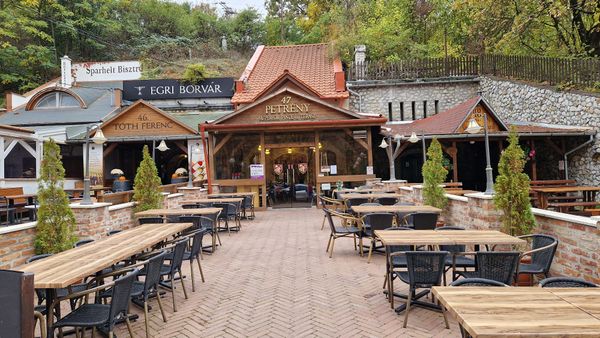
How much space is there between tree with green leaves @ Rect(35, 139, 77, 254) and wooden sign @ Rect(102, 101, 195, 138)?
974cm

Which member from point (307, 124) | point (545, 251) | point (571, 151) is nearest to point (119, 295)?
point (545, 251)

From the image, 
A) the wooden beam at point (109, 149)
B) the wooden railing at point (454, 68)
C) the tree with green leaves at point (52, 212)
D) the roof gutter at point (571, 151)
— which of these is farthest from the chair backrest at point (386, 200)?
the wooden beam at point (109, 149)

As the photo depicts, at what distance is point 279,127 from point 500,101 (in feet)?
34.9

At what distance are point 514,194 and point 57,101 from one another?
19742mm

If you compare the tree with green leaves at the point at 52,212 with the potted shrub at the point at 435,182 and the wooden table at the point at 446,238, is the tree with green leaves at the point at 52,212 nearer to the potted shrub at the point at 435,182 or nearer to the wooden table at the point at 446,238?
the wooden table at the point at 446,238

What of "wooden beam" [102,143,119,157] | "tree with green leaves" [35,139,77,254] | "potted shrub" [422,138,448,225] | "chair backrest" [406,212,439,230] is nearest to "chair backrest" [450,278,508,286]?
"chair backrest" [406,212,439,230]

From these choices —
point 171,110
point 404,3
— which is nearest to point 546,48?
point 404,3

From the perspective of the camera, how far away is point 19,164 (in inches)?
681

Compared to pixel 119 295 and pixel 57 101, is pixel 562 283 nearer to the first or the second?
pixel 119 295

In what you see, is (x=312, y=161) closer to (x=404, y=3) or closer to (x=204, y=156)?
(x=204, y=156)

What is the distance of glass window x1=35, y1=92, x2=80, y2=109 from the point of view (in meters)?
18.5

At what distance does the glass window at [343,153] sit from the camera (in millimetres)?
14305

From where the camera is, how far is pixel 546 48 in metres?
20.6

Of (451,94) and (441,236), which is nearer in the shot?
(441,236)
